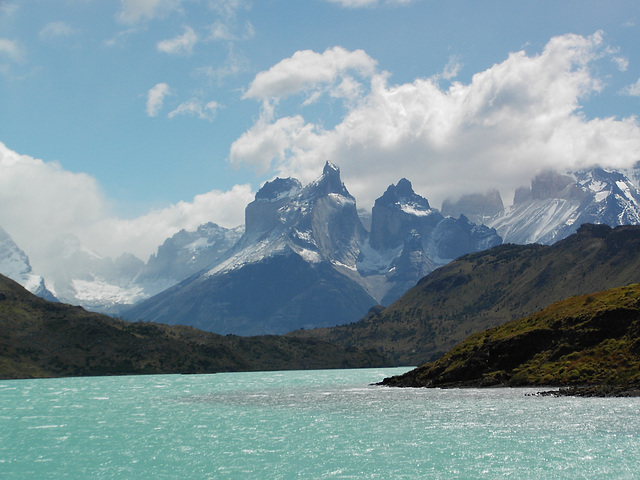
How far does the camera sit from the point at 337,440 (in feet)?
240

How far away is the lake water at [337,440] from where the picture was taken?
188ft

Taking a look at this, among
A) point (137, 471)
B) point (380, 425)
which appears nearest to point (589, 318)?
point (380, 425)

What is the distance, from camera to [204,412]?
4341 inches

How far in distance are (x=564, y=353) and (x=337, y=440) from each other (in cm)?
8484

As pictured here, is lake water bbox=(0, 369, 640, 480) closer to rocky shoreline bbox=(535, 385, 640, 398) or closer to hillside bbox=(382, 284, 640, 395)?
rocky shoreline bbox=(535, 385, 640, 398)

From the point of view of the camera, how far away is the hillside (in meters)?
124

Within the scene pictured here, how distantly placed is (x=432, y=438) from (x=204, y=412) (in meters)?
50.2

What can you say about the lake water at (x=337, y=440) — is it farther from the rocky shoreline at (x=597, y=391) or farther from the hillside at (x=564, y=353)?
the hillside at (x=564, y=353)

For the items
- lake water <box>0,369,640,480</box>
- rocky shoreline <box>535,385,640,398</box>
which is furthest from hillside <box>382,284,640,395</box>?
lake water <box>0,369,640,480</box>

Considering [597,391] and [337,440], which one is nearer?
[337,440]

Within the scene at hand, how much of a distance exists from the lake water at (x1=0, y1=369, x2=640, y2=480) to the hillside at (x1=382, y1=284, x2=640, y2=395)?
16.6 metres

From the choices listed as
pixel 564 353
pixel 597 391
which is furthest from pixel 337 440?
pixel 564 353

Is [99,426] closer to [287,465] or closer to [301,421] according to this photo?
[301,421]

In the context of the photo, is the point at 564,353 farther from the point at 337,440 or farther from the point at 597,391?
the point at 337,440
